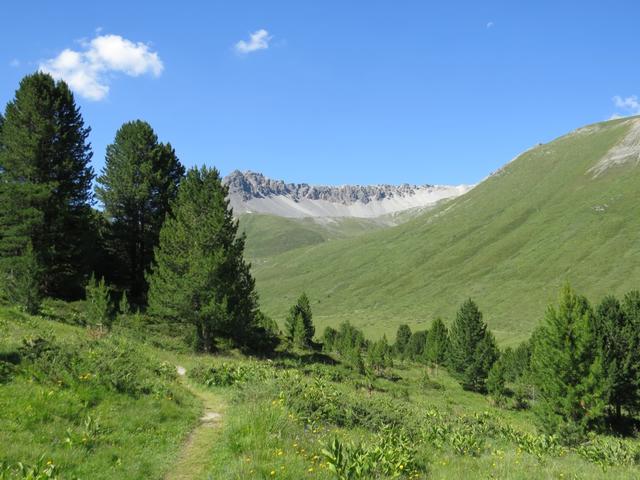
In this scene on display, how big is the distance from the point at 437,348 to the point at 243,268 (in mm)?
56383

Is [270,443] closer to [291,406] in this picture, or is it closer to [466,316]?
[291,406]

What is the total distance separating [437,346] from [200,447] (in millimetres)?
74255

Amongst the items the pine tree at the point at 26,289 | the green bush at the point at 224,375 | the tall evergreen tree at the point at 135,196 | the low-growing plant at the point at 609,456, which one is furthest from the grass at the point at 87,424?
the tall evergreen tree at the point at 135,196

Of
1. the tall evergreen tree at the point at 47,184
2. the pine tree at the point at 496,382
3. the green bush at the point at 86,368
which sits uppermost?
the tall evergreen tree at the point at 47,184

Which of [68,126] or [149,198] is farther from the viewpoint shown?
[149,198]

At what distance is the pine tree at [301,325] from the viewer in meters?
62.6

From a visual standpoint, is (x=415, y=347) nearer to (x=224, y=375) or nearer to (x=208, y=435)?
(x=224, y=375)

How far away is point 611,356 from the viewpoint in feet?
132

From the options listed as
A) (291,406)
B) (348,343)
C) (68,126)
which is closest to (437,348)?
(348,343)

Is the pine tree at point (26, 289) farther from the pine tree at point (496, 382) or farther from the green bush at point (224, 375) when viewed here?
the pine tree at point (496, 382)

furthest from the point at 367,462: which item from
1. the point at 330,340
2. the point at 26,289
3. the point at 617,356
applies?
the point at 330,340

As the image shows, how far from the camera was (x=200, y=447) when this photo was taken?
33.1 ft

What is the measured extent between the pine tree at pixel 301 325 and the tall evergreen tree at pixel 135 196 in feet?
84.0

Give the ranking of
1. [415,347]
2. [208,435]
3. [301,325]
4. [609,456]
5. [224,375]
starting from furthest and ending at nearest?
[415,347] < [301,325] < [224,375] < [609,456] < [208,435]
